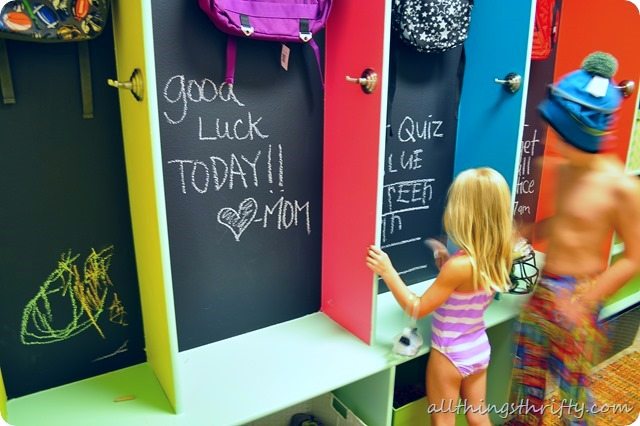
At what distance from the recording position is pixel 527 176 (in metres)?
2.53

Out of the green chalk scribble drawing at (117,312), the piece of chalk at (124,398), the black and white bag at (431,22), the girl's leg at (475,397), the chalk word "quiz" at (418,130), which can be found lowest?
the girl's leg at (475,397)

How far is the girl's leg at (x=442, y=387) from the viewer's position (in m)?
1.70

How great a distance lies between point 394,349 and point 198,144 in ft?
2.92

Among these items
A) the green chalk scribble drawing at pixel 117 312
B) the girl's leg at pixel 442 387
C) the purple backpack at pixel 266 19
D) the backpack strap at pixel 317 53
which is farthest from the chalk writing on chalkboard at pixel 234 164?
the girl's leg at pixel 442 387

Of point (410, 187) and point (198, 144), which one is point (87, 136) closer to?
point (198, 144)

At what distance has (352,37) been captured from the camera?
1610 millimetres

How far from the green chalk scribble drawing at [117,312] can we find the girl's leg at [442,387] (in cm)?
98

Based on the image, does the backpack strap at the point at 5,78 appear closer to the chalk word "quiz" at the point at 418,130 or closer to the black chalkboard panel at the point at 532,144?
the chalk word "quiz" at the point at 418,130

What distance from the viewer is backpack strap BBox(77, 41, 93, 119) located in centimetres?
135

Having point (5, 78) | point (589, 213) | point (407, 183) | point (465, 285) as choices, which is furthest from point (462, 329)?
point (5, 78)

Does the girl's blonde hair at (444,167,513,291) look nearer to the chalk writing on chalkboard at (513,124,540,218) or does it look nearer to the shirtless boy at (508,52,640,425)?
the shirtless boy at (508,52,640,425)

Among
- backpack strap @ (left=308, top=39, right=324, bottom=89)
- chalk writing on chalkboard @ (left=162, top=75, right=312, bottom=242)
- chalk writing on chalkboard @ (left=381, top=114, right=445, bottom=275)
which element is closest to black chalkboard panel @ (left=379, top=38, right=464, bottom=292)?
chalk writing on chalkboard @ (left=381, top=114, right=445, bottom=275)

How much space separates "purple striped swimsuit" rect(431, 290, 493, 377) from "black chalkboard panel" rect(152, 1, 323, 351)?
505 mm

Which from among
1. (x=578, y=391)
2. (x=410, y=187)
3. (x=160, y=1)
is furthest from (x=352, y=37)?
(x=578, y=391)
